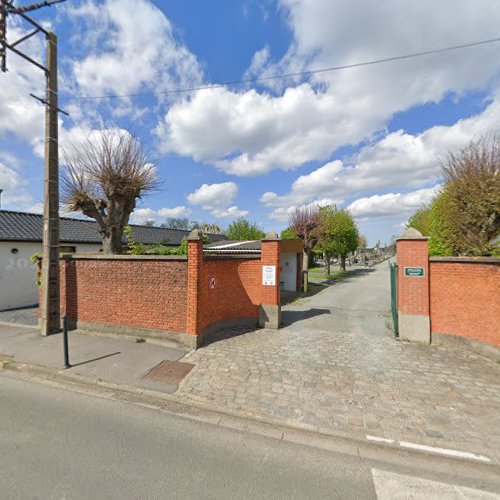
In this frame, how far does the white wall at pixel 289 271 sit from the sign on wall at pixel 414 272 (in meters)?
10.00

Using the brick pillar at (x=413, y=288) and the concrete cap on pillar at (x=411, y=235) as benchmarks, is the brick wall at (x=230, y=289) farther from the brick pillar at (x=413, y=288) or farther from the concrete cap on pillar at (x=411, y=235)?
the concrete cap on pillar at (x=411, y=235)

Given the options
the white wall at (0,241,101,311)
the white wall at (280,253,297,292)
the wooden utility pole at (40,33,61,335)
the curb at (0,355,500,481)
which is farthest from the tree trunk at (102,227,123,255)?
the white wall at (280,253,297,292)

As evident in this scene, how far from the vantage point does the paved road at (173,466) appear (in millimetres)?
2574

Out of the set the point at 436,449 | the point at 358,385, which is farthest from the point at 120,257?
the point at 436,449

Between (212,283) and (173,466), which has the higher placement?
(212,283)

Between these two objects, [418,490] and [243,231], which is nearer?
[418,490]

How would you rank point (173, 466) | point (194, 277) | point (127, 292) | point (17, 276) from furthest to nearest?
1. point (17, 276)
2. point (127, 292)
3. point (194, 277)
4. point (173, 466)

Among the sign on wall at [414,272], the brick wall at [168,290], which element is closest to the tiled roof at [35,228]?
the brick wall at [168,290]

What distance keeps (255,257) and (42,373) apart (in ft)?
18.8

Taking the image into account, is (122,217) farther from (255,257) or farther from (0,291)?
(0,291)

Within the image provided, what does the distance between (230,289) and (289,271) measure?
9457 mm

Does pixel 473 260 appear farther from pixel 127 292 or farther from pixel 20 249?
pixel 20 249

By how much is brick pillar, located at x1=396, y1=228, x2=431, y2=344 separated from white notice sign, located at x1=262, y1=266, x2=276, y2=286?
344 cm

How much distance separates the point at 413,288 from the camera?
664 centimetres
